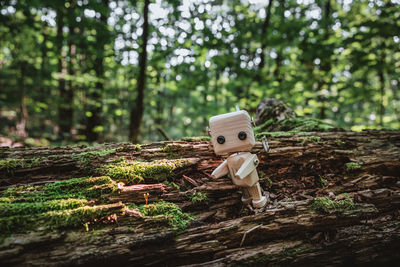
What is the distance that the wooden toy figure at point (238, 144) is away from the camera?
233 cm

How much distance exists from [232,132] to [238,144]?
17 cm

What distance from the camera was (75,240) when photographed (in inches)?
70.9

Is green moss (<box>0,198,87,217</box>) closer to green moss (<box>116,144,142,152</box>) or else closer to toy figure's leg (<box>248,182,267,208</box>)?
green moss (<box>116,144,142,152</box>)

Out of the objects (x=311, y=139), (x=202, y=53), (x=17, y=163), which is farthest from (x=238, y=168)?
(x=202, y=53)

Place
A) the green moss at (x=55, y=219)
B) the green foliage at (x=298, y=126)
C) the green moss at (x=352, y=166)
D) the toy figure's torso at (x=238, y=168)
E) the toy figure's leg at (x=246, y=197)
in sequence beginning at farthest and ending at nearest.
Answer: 1. the green foliage at (x=298, y=126)
2. the green moss at (x=352, y=166)
3. the toy figure's leg at (x=246, y=197)
4. the toy figure's torso at (x=238, y=168)
5. the green moss at (x=55, y=219)

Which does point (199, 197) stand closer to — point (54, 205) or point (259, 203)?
point (259, 203)

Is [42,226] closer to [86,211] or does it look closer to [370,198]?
[86,211]

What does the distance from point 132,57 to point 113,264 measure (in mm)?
8457

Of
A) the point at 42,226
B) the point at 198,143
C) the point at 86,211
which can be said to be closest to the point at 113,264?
the point at 86,211

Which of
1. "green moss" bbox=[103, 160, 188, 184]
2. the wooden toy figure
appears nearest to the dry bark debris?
"green moss" bbox=[103, 160, 188, 184]

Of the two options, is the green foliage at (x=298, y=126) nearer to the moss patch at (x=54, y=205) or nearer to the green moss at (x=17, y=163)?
the moss patch at (x=54, y=205)

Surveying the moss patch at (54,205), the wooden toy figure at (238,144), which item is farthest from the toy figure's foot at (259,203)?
the moss patch at (54,205)

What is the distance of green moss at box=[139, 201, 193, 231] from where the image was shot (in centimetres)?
209

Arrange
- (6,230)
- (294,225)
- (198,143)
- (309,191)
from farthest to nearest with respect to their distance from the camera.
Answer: (198,143), (309,191), (294,225), (6,230)
